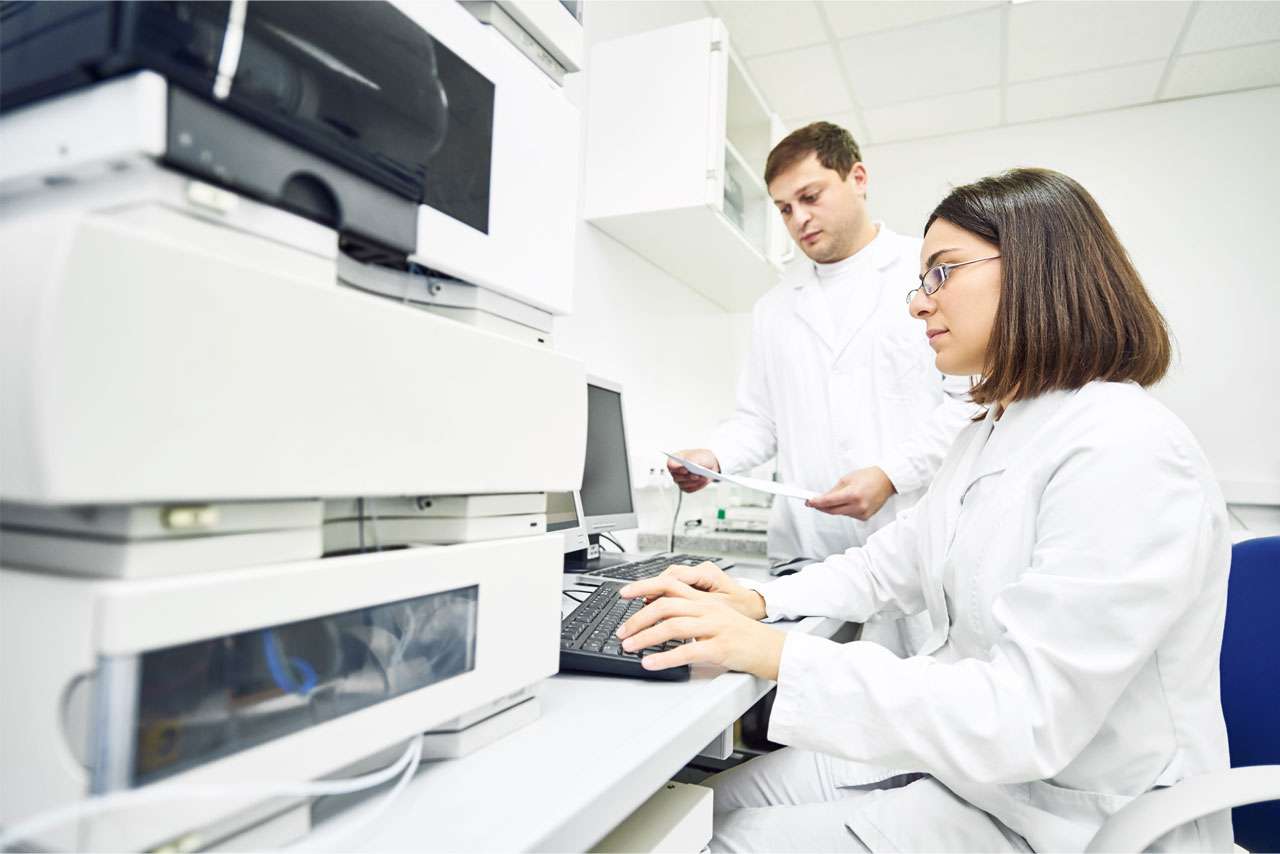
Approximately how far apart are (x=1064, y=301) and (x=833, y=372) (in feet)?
2.96

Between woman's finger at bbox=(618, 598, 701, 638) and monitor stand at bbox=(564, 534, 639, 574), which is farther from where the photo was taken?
monitor stand at bbox=(564, 534, 639, 574)

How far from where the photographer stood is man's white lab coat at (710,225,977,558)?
5.05ft

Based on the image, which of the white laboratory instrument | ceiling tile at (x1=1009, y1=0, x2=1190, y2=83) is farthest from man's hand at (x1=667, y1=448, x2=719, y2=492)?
ceiling tile at (x1=1009, y1=0, x2=1190, y2=83)

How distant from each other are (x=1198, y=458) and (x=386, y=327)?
0.76 metres

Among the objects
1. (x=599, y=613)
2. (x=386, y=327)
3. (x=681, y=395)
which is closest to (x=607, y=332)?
(x=681, y=395)

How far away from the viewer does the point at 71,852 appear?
318 mm

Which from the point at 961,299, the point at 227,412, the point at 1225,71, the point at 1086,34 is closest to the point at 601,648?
the point at 227,412

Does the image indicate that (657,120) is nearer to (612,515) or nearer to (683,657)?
(612,515)

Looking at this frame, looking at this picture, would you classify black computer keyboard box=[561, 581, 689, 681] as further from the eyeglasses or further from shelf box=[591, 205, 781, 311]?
shelf box=[591, 205, 781, 311]

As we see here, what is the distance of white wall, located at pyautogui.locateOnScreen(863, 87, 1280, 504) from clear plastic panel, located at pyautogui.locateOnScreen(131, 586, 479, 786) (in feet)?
9.87

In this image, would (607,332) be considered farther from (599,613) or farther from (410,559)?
(410,559)

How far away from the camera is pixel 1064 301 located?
2.63 ft

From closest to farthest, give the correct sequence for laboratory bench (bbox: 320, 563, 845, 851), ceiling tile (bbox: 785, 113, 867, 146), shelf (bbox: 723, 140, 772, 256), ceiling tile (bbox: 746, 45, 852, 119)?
laboratory bench (bbox: 320, 563, 845, 851)
shelf (bbox: 723, 140, 772, 256)
ceiling tile (bbox: 746, 45, 852, 119)
ceiling tile (bbox: 785, 113, 867, 146)

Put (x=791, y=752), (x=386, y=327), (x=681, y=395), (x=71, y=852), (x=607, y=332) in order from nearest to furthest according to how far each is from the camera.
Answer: (x=71, y=852), (x=386, y=327), (x=791, y=752), (x=607, y=332), (x=681, y=395)
